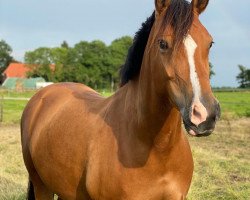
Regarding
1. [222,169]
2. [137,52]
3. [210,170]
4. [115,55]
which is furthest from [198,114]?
[115,55]

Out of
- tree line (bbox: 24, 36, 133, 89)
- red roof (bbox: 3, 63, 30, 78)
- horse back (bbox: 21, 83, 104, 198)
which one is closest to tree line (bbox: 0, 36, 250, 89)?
tree line (bbox: 24, 36, 133, 89)

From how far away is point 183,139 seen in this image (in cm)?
270

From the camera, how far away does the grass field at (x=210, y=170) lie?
5281mm

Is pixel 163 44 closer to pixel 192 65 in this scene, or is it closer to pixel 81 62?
pixel 192 65

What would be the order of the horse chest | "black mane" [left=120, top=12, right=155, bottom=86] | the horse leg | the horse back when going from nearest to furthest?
the horse chest → "black mane" [left=120, top=12, right=155, bottom=86] → the horse back → the horse leg

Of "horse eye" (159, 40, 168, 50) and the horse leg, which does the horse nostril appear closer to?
"horse eye" (159, 40, 168, 50)

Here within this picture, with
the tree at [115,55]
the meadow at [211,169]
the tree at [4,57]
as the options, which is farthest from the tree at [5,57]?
the meadow at [211,169]

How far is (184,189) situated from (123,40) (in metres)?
80.4

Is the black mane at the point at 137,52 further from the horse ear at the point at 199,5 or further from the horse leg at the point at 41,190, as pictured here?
the horse leg at the point at 41,190

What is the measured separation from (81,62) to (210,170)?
66793 mm

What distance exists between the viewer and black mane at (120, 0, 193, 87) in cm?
210

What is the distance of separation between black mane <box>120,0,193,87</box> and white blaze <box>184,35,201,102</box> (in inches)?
1.6

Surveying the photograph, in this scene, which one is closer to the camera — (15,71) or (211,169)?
(211,169)

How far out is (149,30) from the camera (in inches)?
101
